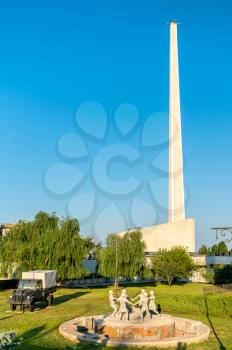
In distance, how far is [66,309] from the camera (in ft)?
74.1

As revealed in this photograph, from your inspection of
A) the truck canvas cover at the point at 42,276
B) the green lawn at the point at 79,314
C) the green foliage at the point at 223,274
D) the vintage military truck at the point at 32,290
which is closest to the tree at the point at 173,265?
the green foliage at the point at 223,274

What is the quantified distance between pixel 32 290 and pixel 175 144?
40.4 metres

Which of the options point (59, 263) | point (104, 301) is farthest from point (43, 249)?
point (104, 301)

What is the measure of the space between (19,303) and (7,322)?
3.34m

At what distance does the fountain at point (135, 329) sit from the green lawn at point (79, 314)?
1.43 ft

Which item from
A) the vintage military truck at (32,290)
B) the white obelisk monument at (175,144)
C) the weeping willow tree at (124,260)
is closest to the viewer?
the vintage military truck at (32,290)

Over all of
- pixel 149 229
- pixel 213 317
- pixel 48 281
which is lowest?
pixel 213 317

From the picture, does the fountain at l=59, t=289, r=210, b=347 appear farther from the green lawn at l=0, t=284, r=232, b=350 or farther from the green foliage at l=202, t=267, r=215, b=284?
the green foliage at l=202, t=267, r=215, b=284

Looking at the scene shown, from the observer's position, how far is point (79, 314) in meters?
20.8

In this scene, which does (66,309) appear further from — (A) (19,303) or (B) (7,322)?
(B) (7,322)

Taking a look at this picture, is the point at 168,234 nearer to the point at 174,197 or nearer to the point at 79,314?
the point at 174,197

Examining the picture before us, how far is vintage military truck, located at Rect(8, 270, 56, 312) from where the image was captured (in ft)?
70.7

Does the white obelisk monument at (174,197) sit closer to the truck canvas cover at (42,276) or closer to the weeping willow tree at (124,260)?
the weeping willow tree at (124,260)

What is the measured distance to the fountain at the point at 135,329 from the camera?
14.2 metres
